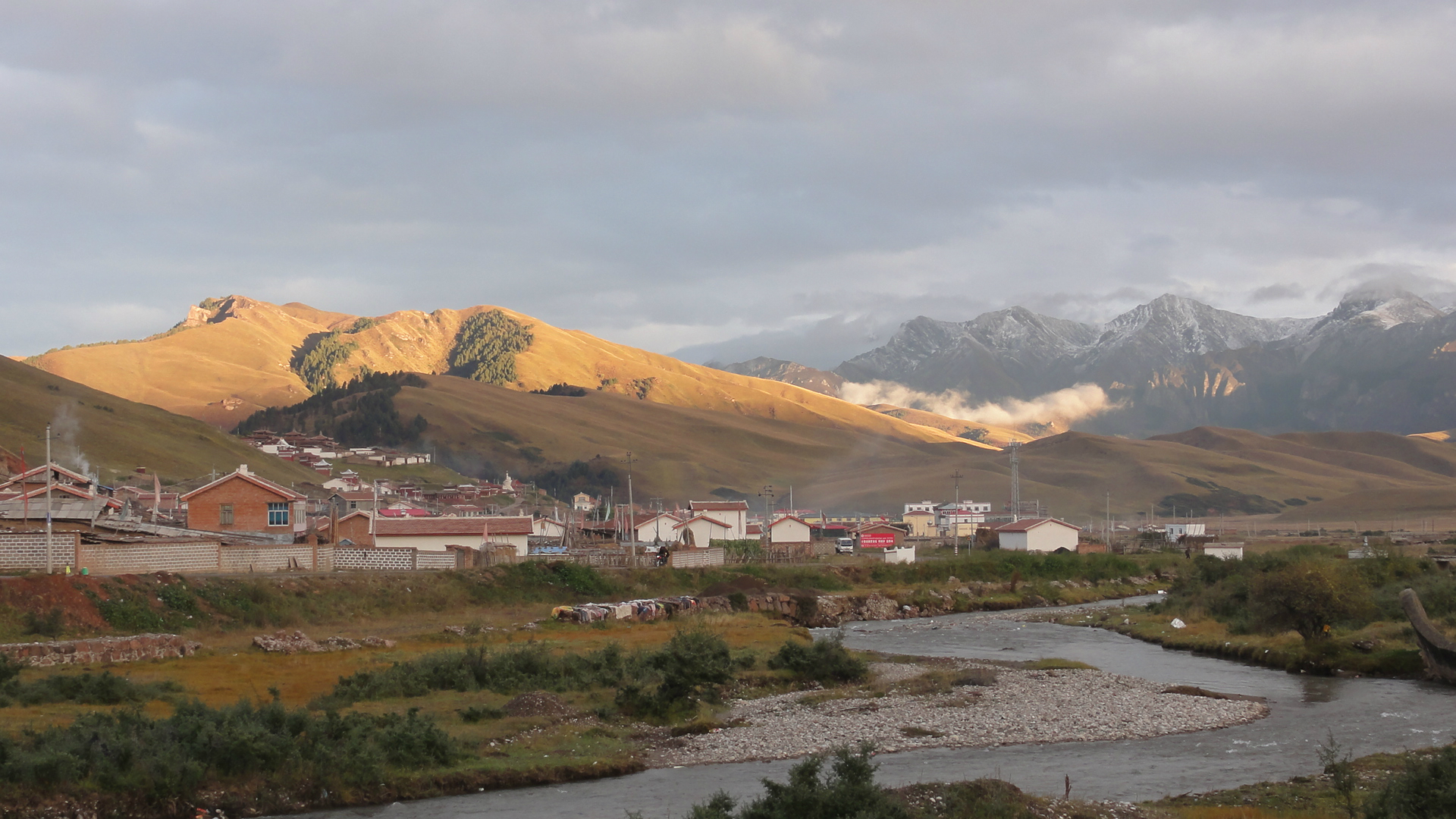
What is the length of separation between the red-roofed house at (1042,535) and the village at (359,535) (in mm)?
147

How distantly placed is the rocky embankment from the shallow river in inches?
34.3

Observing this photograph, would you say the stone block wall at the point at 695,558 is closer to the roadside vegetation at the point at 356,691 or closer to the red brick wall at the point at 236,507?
the roadside vegetation at the point at 356,691

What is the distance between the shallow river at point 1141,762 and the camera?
24188 mm

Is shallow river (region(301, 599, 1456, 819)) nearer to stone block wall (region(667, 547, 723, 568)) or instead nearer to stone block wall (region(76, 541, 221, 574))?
stone block wall (region(76, 541, 221, 574))

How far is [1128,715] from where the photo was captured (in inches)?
1351

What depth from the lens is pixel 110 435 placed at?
149 meters

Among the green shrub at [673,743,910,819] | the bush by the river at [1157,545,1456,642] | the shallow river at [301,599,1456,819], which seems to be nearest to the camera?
the green shrub at [673,743,910,819]

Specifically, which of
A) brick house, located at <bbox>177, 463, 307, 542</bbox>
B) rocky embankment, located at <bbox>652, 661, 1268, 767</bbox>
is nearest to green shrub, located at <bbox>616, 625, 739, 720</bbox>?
rocky embankment, located at <bbox>652, 661, 1268, 767</bbox>

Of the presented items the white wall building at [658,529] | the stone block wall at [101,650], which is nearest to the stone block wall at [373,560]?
the stone block wall at [101,650]

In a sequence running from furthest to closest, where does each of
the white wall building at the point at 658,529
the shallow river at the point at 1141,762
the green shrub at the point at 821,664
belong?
the white wall building at the point at 658,529, the green shrub at the point at 821,664, the shallow river at the point at 1141,762

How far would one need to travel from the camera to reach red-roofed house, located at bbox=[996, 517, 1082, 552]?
11206 centimetres

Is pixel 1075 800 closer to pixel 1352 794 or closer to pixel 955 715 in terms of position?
pixel 1352 794

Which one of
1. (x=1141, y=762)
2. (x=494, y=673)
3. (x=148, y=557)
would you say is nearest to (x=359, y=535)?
(x=148, y=557)

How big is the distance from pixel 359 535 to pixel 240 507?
8392 mm
